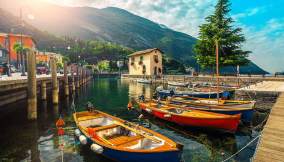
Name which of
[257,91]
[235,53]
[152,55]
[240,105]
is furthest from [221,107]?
[152,55]

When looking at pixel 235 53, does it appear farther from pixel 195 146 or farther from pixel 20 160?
pixel 20 160

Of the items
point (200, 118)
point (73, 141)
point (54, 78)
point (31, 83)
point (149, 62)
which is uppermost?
point (149, 62)

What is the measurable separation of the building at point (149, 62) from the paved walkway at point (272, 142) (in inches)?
2481

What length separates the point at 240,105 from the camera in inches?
734

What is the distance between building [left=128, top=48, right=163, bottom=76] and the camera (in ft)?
244

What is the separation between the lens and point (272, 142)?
27.8 feet

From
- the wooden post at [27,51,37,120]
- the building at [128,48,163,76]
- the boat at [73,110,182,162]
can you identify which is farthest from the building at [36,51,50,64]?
the boat at [73,110,182,162]

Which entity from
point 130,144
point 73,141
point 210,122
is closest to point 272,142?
point 130,144

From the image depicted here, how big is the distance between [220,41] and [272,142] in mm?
39554

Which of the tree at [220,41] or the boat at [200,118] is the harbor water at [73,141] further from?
the tree at [220,41]

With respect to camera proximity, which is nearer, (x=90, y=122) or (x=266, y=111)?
(x=90, y=122)

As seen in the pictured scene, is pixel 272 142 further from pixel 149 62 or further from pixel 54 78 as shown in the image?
pixel 149 62

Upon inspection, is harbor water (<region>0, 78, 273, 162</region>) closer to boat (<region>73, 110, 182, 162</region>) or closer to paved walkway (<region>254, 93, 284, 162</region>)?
boat (<region>73, 110, 182, 162</region>)

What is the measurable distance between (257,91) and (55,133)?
21194 mm
